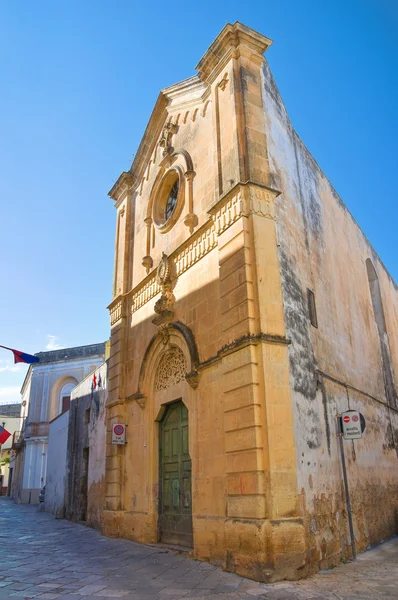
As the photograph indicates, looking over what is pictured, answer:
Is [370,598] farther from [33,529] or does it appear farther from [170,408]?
[33,529]

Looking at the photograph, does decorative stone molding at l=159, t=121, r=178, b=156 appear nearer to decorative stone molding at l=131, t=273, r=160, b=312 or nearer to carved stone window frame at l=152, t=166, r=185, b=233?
carved stone window frame at l=152, t=166, r=185, b=233

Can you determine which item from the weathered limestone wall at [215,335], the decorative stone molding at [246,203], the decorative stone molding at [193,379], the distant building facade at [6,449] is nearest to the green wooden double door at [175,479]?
the weathered limestone wall at [215,335]

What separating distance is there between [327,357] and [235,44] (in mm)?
6102

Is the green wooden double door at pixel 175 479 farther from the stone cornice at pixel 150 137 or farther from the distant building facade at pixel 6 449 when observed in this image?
the distant building facade at pixel 6 449

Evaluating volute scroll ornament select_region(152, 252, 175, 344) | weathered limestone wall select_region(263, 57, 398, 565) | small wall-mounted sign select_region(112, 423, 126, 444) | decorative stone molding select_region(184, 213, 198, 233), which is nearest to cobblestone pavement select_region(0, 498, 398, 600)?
weathered limestone wall select_region(263, 57, 398, 565)

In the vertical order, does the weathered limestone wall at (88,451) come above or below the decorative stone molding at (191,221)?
below

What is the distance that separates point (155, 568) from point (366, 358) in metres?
7.45

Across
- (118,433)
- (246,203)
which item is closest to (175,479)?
(118,433)

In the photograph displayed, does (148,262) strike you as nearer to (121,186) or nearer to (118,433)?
(121,186)

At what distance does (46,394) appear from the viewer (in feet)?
106

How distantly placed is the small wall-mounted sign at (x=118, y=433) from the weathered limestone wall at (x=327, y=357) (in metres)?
4.88

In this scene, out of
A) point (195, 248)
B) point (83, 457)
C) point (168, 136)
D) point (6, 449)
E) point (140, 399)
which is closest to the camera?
point (195, 248)

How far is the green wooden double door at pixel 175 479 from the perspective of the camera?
28.3 feet

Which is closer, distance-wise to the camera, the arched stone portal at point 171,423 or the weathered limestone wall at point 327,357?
the weathered limestone wall at point 327,357
